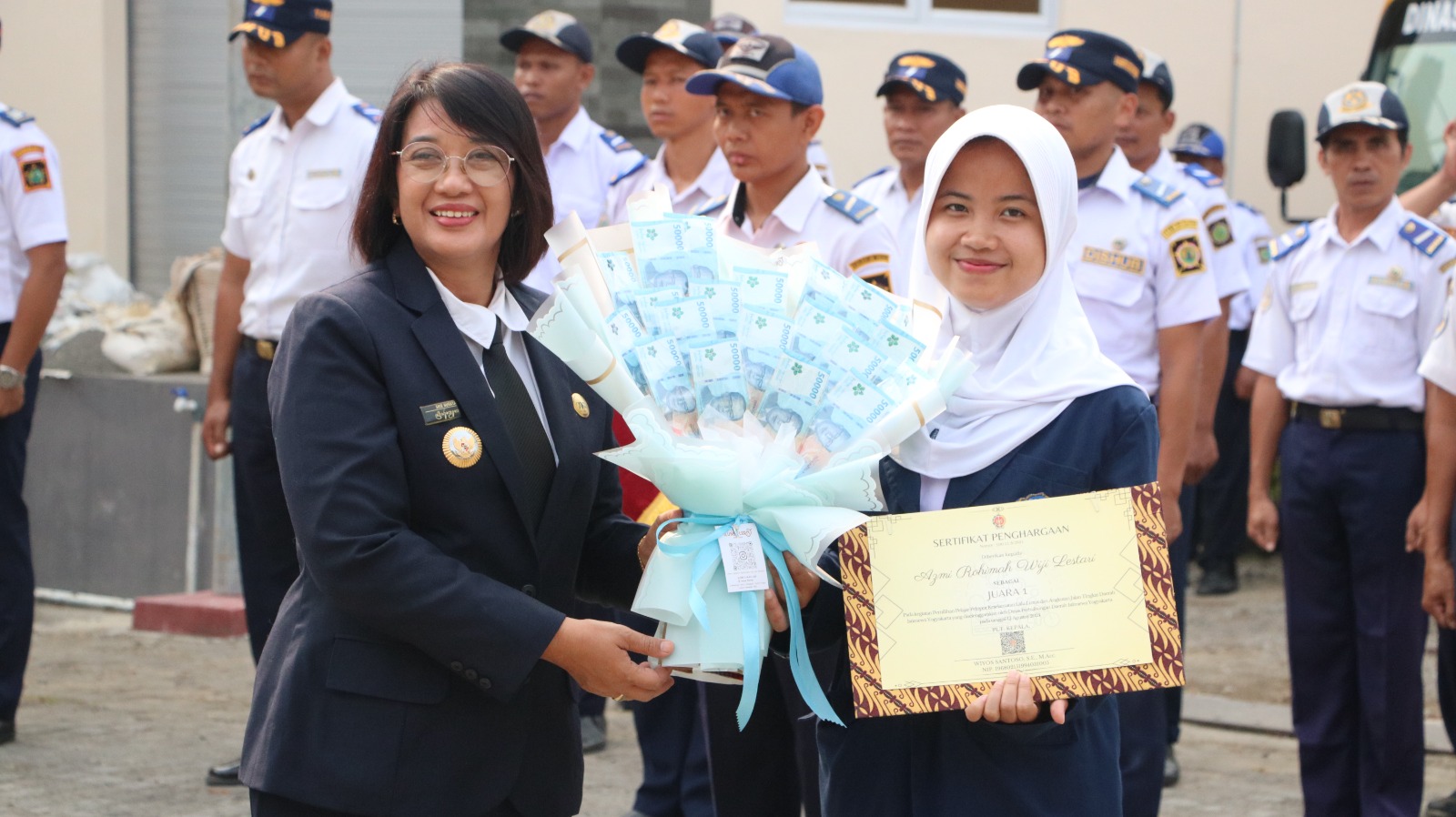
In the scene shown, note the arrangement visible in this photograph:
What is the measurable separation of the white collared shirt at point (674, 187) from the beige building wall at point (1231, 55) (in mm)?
4657

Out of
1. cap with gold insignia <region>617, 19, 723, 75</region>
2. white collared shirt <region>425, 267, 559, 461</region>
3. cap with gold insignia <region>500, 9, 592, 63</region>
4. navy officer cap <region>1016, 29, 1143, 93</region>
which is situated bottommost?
white collared shirt <region>425, 267, 559, 461</region>

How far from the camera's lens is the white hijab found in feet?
8.61

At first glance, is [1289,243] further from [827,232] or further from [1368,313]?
[827,232]

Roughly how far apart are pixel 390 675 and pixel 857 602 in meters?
0.72

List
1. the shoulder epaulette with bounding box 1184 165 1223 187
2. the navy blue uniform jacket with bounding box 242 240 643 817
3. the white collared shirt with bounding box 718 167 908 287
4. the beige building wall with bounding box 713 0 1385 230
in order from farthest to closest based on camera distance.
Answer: the beige building wall with bounding box 713 0 1385 230, the shoulder epaulette with bounding box 1184 165 1223 187, the white collared shirt with bounding box 718 167 908 287, the navy blue uniform jacket with bounding box 242 240 643 817

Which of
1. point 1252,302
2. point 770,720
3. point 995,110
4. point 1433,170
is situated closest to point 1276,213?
point 1252,302

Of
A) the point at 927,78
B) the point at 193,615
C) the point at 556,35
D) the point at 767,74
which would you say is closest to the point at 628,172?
Result: the point at 556,35

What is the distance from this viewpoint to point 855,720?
8.87 ft

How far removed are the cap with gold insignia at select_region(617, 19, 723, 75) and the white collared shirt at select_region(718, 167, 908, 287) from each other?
141 cm

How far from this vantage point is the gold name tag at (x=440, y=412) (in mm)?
2488

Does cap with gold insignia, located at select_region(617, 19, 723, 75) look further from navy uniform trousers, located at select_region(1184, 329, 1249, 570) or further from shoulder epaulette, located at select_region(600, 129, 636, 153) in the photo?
navy uniform trousers, located at select_region(1184, 329, 1249, 570)

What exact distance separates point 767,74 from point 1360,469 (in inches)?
85.5

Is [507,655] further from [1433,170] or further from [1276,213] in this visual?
[1276,213]

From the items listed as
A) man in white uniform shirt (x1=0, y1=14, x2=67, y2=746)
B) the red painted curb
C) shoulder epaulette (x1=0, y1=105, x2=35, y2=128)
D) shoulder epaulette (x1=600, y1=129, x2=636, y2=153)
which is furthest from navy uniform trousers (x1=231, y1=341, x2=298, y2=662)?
the red painted curb
